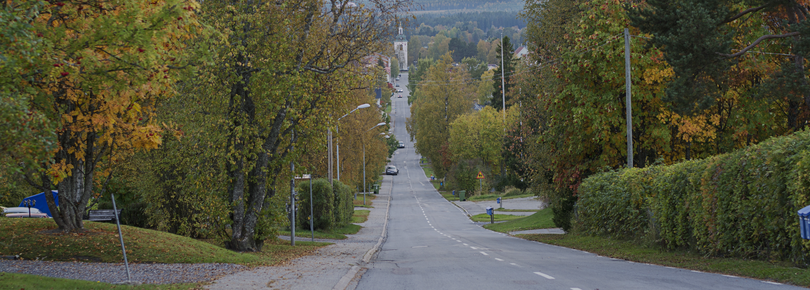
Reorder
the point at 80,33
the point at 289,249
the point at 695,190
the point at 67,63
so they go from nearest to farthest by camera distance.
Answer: the point at 67,63
the point at 80,33
the point at 695,190
the point at 289,249

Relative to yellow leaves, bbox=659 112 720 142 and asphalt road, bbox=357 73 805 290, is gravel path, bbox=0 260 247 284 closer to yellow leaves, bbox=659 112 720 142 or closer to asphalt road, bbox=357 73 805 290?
asphalt road, bbox=357 73 805 290

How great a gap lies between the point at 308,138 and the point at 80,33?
11206mm

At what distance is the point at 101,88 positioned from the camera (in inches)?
368

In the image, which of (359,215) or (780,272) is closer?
(780,272)

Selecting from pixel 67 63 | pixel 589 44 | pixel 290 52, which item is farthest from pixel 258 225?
pixel 589 44

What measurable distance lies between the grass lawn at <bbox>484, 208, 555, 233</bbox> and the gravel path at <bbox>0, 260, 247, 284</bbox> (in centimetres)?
2511

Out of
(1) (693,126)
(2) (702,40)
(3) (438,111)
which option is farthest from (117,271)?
(3) (438,111)

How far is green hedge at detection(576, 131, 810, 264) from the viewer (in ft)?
37.2

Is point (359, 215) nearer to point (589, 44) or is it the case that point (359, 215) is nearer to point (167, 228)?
point (167, 228)

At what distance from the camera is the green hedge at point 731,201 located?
37.2 ft

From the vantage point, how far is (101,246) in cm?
1475

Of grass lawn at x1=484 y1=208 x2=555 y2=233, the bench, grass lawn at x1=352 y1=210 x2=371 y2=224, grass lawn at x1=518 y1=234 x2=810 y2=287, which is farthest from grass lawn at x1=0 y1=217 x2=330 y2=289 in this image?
grass lawn at x1=352 y1=210 x2=371 y2=224

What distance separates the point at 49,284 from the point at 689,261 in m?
13.1

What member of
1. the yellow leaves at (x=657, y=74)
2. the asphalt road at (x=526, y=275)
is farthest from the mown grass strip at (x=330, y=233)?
the yellow leaves at (x=657, y=74)
